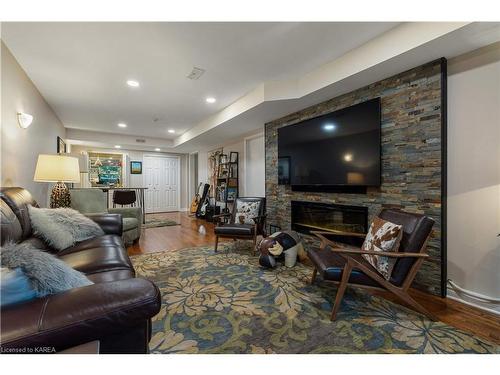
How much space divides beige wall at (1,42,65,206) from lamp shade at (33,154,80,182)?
172 millimetres

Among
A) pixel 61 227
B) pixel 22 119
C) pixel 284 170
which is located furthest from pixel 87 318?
pixel 284 170

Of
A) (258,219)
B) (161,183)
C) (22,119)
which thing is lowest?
(258,219)

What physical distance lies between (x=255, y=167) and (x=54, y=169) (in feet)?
11.1

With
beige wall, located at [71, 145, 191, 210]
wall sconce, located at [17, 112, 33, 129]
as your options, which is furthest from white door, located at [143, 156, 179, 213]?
wall sconce, located at [17, 112, 33, 129]

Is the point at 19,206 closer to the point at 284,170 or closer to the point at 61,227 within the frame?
the point at 61,227

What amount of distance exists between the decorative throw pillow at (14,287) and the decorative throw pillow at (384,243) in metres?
2.12

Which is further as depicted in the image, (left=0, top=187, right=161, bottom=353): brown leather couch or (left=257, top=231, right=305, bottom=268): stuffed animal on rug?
(left=257, top=231, right=305, bottom=268): stuffed animal on rug

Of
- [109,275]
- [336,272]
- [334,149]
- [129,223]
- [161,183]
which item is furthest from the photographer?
[161,183]

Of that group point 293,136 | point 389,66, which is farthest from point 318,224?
point 389,66

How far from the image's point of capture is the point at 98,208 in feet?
12.4

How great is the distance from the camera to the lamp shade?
2.77 meters

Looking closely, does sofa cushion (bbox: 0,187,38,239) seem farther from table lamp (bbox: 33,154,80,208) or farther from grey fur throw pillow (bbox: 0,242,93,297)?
grey fur throw pillow (bbox: 0,242,93,297)
